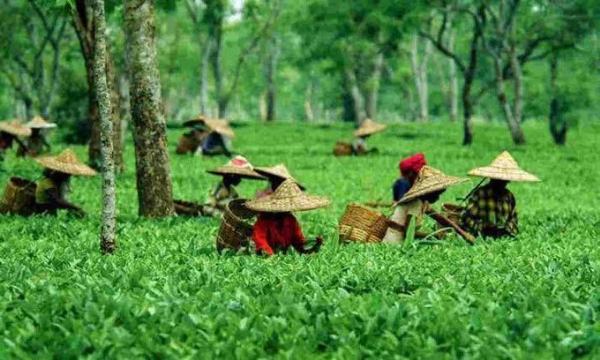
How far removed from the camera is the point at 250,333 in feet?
21.2

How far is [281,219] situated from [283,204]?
1.25 feet

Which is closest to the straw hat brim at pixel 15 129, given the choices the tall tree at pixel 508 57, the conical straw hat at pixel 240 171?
the conical straw hat at pixel 240 171

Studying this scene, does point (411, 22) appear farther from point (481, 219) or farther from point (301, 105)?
point (301, 105)

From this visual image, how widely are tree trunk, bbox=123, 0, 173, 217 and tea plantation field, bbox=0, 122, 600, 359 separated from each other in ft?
2.59

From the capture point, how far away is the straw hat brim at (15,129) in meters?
25.3

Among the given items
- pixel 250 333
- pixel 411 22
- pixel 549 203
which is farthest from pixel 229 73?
pixel 250 333

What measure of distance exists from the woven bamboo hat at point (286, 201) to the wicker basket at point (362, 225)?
1.48 meters

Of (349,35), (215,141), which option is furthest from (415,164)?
(349,35)

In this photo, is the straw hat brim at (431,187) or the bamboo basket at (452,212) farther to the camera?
the bamboo basket at (452,212)

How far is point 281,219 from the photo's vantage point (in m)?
10.1

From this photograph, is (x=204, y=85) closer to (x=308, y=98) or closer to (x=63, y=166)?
(x=63, y=166)

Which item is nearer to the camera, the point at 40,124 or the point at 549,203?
the point at 549,203

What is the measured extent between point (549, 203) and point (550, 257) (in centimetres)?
905

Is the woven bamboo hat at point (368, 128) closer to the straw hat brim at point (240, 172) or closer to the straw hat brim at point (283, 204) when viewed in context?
the straw hat brim at point (240, 172)
